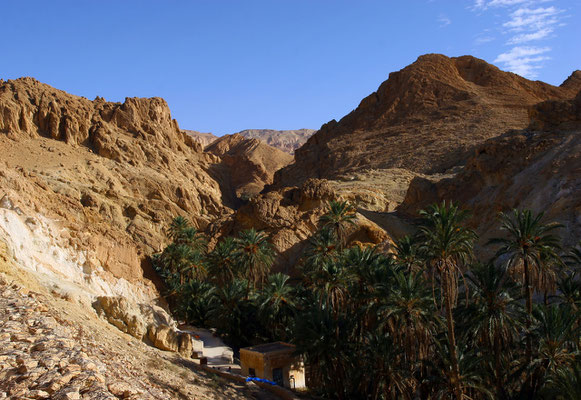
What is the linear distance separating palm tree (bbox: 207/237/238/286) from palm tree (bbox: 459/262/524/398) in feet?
60.4

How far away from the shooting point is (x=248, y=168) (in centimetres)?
11869

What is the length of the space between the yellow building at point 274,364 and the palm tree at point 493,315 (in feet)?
30.0

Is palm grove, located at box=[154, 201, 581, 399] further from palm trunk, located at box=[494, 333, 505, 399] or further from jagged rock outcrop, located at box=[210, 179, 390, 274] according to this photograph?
jagged rock outcrop, located at box=[210, 179, 390, 274]

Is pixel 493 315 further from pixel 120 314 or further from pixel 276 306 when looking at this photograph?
pixel 120 314

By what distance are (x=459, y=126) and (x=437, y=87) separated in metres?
17.8

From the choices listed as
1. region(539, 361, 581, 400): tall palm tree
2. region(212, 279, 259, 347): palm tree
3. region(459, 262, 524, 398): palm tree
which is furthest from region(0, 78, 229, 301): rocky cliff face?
region(539, 361, 581, 400): tall palm tree

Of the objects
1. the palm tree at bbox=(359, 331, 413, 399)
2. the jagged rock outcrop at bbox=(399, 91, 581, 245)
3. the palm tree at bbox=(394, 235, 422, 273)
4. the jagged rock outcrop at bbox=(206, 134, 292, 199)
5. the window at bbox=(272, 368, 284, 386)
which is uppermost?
the jagged rock outcrop at bbox=(206, 134, 292, 199)

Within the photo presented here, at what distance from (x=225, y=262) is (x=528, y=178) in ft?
85.1

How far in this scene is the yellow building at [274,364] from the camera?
2614 cm

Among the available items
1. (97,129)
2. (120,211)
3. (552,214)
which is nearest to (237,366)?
(552,214)

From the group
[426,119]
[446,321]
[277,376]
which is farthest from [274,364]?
[426,119]

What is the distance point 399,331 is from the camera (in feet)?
70.1

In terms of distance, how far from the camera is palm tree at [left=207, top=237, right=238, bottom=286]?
36312 mm

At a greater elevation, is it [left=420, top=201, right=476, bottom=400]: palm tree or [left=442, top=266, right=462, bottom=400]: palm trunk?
[left=420, top=201, right=476, bottom=400]: palm tree
